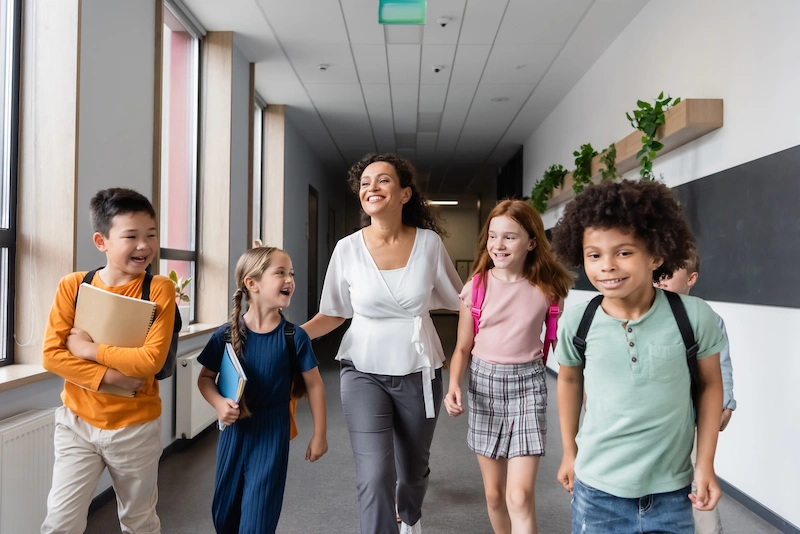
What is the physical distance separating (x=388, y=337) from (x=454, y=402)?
0.33 m

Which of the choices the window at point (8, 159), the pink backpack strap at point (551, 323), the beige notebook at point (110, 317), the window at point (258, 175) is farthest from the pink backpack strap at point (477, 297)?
the window at point (258, 175)

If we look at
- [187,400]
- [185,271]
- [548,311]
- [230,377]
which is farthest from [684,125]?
[185,271]

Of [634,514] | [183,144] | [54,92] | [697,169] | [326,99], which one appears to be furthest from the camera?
[326,99]

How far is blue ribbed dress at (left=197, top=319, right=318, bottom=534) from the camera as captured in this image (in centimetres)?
182

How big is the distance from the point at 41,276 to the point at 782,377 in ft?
11.6

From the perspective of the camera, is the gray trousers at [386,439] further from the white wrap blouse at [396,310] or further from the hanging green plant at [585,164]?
the hanging green plant at [585,164]

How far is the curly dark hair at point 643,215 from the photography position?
55.6 inches

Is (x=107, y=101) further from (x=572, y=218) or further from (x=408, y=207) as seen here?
(x=572, y=218)

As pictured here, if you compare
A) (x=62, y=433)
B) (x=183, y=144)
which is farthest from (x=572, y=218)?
(x=183, y=144)

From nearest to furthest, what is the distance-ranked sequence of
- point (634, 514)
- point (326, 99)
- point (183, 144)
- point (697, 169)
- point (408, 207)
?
point (634, 514), point (408, 207), point (697, 169), point (183, 144), point (326, 99)

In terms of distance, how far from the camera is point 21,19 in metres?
2.78

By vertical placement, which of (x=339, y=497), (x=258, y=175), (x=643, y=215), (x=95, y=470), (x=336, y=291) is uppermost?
(x=258, y=175)

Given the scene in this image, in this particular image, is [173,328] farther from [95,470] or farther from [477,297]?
[477,297]

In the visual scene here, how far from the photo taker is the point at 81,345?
188 centimetres
